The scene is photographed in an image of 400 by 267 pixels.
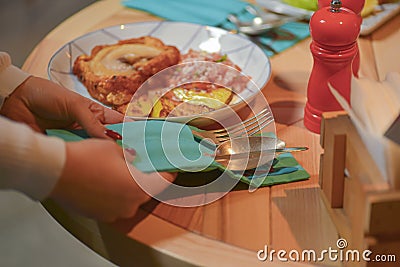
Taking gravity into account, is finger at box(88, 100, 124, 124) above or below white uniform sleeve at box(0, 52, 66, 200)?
below

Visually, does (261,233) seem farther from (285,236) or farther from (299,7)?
(299,7)

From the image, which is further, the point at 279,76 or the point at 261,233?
the point at 279,76

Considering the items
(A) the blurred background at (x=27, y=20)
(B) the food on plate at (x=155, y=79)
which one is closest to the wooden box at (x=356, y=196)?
(B) the food on plate at (x=155, y=79)

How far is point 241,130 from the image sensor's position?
2.55ft

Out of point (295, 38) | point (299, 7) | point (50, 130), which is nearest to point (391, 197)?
point (50, 130)

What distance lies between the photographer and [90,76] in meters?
0.94

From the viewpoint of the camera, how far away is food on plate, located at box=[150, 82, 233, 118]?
2.76 feet

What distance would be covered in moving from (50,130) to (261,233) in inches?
11.1

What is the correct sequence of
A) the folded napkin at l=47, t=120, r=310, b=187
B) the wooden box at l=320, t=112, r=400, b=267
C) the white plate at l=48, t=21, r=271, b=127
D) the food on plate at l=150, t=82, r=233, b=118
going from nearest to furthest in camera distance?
the wooden box at l=320, t=112, r=400, b=267, the folded napkin at l=47, t=120, r=310, b=187, the food on plate at l=150, t=82, r=233, b=118, the white plate at l=48, t=21, r=271, b=127

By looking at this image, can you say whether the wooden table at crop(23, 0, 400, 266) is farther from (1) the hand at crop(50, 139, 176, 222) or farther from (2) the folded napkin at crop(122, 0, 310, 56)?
(2) the folded napkin at crop(122, 0, 310, 56)

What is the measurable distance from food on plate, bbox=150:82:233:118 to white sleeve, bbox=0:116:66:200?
29 cm

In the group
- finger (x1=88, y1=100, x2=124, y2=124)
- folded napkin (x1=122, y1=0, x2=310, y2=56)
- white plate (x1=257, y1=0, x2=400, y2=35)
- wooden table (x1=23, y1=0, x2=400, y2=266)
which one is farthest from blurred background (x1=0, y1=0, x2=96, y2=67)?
wooden table (x1=23, y1=0, x2=400, y2=266)

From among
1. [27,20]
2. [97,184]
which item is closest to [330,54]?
[97,184]

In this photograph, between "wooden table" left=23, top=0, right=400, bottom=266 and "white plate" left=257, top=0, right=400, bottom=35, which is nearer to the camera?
"wooden table" left=23, top=0, right=400, bottom=266
